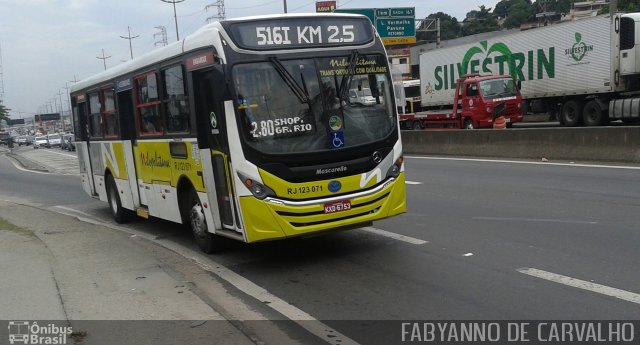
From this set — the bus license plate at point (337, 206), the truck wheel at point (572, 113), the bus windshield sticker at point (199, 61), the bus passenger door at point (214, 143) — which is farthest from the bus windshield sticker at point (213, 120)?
the truck wheel at point (572, 113)

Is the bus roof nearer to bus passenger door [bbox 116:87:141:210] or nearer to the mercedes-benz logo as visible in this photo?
bus passenger door [bbox 116:87:141:210]

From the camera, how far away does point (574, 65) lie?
21.6 metres

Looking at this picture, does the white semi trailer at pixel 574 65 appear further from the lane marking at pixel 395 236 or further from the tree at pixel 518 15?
the tree at pixel 518 15

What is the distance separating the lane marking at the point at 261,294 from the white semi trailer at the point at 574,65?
16.7m

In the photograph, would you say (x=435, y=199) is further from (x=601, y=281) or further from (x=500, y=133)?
(x=500, y=133)

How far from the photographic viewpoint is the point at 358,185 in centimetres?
702

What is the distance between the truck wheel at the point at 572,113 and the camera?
2175 centimetres

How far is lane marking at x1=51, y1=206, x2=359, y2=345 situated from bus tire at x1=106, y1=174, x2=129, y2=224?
75.4 inches

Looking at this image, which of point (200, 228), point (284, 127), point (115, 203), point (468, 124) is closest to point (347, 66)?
point (284, 127)

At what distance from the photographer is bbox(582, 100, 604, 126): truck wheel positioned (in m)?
20.6

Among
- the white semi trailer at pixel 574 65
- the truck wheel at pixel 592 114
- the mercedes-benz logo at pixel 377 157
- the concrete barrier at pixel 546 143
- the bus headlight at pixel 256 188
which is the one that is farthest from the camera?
the truck wheel at pixel 592 114

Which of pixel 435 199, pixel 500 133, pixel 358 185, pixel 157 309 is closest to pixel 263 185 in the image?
pixel 358 185

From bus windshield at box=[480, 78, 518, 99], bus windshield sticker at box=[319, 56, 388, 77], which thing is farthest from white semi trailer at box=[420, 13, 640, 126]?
bus windshield sticker at box=[319, 56, 388, 77]

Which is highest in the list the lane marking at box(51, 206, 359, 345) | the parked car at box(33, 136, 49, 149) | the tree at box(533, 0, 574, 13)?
the tree at box(533, 0, 574, 13)
